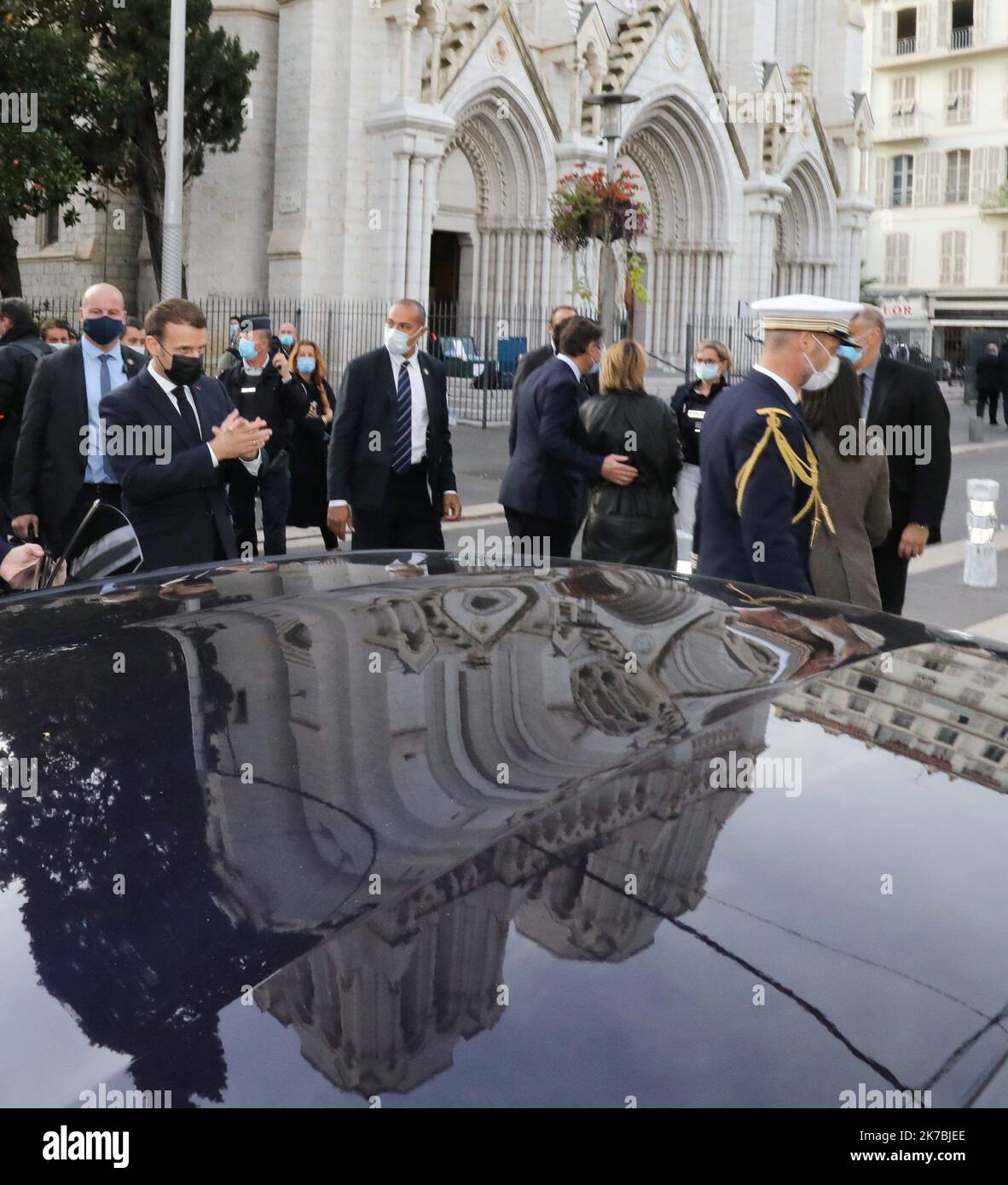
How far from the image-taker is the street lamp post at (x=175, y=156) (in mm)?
18078

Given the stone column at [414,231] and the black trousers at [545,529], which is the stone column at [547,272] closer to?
the stone column at [414,231]

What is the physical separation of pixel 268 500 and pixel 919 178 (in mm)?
52385

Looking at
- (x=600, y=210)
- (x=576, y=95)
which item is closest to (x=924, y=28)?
(x=576, y=95)

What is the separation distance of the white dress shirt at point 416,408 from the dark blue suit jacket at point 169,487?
1932 mm

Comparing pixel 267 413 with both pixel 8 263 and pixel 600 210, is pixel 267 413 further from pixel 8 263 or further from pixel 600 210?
pixel 8 263

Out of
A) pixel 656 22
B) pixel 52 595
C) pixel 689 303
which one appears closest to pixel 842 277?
pixel 689 303

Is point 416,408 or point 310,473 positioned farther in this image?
point 310,473

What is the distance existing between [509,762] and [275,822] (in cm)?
30

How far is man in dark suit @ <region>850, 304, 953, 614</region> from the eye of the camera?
665cm

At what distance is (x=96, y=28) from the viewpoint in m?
25.3

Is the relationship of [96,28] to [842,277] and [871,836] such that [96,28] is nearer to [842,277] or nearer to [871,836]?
[842,277]

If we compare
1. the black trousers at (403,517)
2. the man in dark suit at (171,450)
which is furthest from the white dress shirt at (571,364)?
the man in dark suit at (171,450)

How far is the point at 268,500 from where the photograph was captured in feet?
32.9

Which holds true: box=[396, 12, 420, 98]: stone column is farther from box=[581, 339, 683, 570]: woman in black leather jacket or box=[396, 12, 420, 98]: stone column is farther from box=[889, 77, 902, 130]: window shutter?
box=[889, 77, 902, 130]: window shutter
